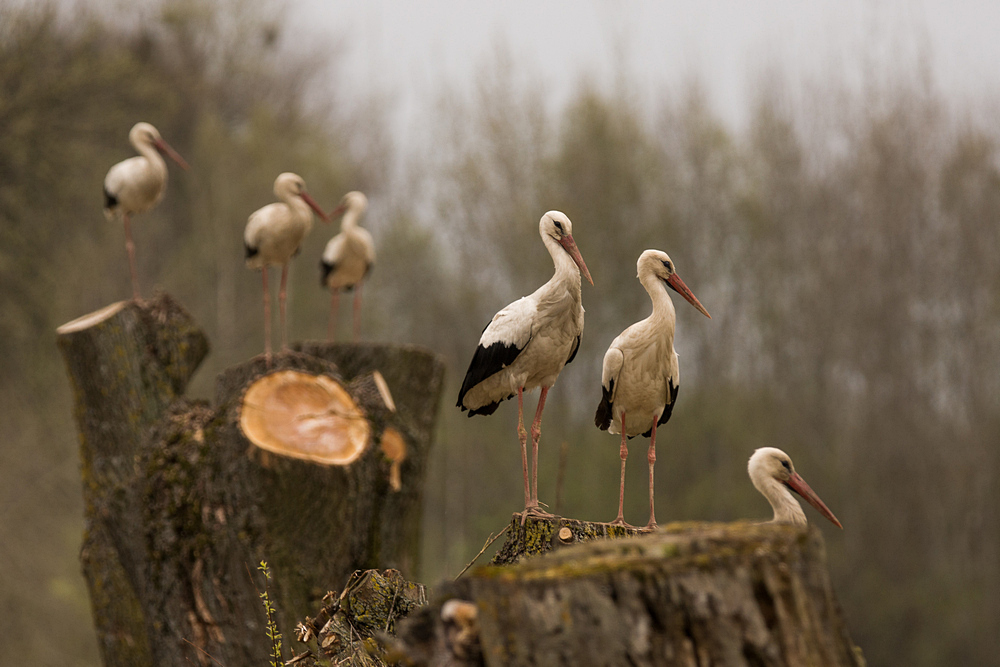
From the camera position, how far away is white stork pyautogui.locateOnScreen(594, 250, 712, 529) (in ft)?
10.7

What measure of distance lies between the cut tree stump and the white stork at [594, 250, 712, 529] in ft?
5.90

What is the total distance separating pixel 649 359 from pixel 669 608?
1.88m

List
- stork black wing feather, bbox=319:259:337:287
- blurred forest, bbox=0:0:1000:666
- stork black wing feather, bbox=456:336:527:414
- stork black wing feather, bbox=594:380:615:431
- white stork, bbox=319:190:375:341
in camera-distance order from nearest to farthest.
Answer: stork black wing feather, bbox=456:336:527:414 < stork black wing feather, bbox=594:380:615:431 < white stork, bbox=319:190:375:341 < stork black wing feather, bbox=319:259:337:287 < blurred forest, bbox=0:0:1000:666

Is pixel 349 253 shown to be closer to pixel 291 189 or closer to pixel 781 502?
pixel 291 189

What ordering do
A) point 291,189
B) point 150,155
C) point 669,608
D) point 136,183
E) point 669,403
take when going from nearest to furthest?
point 669,608 → point 669,403 → point 291,189 → point 136,183 → point 150,155

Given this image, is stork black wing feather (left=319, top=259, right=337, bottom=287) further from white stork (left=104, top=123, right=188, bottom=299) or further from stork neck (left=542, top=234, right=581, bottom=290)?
stork neck (left=542, top=234, right=581, bottom=290)

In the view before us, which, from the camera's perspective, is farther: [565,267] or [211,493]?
[211,493]

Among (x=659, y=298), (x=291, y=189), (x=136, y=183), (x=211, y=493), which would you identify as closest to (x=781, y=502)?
(x=659, y=298)

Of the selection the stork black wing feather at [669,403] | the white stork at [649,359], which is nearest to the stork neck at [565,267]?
the white stork at [649,359]

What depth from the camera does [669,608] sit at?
1543 mm

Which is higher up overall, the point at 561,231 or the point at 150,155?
the point at 150,155

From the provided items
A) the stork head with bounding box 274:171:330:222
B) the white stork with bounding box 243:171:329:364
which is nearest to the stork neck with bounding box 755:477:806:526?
the stork head with bounding box 274:171:330:222

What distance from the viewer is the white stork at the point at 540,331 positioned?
3.24 meters

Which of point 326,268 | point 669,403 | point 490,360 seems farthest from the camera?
point 326,268
